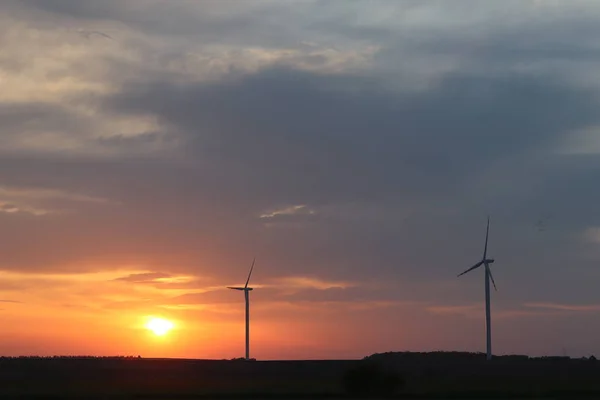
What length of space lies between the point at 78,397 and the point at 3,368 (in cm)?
6628

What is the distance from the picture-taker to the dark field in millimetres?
117125

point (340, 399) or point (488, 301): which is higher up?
point (488, 301)

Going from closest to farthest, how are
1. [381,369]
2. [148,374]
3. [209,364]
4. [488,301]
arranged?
1. [381,369]
2. [148,374]
3. [488,301]
4. [209,364]

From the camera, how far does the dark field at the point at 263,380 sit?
384 feet

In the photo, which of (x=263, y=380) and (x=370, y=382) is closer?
(x=370, y=382)

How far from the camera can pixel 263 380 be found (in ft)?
487

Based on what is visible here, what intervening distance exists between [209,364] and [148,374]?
3253 centimetres

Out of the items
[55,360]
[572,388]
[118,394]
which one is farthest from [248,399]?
[55,360]

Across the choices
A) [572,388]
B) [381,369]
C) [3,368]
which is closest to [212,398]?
[381,369]

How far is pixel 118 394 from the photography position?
11294 centimetres

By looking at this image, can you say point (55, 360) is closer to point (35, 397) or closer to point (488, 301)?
point (488, 301)

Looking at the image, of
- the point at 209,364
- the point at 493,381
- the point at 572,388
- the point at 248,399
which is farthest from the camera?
the point at 209,364

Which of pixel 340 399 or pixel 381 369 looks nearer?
pixel 340 399

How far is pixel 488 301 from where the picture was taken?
17938 centimetres
